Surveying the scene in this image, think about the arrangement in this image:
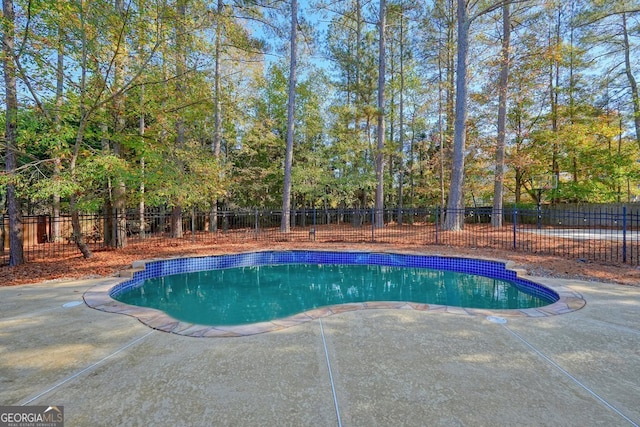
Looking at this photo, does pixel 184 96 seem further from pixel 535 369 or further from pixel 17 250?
pixel 535 369

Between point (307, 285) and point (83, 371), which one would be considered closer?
point (83, 371)

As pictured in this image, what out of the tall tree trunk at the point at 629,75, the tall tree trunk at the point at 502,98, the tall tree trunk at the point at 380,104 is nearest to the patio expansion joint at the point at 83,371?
the tall tree trunk at the point at 380,104

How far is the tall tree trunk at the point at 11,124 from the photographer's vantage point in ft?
16.1

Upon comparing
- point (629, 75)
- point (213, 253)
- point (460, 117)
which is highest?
point (629, 75)

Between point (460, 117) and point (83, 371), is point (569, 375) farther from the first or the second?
point (460, 117)

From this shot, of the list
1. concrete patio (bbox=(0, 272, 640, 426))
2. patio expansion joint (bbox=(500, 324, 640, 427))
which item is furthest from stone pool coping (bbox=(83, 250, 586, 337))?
patio expansion joint (bbox=(500, 324, 640, 427))

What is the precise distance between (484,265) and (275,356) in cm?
520

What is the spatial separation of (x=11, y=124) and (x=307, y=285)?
5696 millimetres

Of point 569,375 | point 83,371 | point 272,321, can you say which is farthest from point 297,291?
point 569,375

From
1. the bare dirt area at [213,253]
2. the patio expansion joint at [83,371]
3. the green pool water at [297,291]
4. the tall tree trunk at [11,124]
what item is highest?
the tall tree trunk at [11,124]

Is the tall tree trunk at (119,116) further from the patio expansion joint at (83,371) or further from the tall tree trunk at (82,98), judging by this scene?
the patio expansion joint at (83,371)

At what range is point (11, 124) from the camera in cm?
530

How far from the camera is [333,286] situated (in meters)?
5.80

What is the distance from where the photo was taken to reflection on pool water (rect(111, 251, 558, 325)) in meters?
4.46
